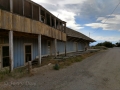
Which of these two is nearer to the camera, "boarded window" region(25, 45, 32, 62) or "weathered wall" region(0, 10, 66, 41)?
"weathered wall" region(0, 10, 66, 41)

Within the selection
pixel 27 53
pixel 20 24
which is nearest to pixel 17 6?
pixel 20 24

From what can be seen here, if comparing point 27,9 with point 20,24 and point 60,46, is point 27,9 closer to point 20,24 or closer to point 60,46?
point 20,24

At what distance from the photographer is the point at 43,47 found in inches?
632

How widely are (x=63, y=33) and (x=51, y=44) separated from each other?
2166 mm

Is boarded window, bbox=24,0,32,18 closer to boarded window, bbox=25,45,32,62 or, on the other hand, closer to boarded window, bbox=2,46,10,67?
boarded window, bbox=25,45,32,62

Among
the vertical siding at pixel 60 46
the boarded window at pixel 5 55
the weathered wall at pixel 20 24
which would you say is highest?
the weathered wall at pixel 20 24

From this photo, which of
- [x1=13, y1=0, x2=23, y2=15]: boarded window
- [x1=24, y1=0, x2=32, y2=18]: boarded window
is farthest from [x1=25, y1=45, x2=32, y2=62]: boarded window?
[x1=13, y1=0, x2=23, y2=15]: boarded window

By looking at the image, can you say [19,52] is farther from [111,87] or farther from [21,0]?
[111,87]

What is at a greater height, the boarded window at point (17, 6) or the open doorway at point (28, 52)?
the boarded window at point (17, 6)

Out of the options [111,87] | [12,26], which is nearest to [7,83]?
[12,26]

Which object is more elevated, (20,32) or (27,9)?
(27,9)

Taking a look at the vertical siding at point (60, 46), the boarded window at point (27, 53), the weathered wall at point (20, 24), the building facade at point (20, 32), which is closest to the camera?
the weathered wall at point (20, 24)

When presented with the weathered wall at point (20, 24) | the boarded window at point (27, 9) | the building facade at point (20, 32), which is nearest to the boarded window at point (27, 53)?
the building facade at point (20, 32)

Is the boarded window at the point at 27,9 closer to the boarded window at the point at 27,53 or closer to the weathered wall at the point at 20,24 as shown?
the weathered wall at the point at 20,24
